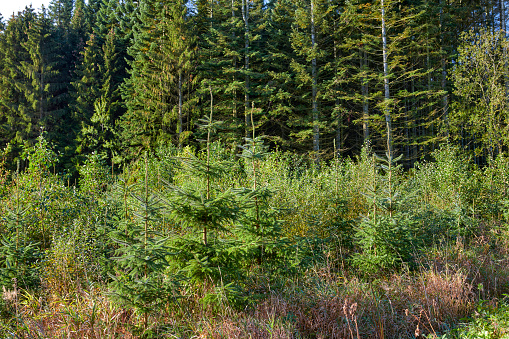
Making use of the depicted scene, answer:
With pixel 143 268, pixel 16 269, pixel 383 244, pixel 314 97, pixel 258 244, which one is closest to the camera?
pixel 143 268

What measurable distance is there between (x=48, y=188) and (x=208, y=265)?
393 centimetres

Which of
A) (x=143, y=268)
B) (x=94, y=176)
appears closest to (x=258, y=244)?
(x=143, y=268)

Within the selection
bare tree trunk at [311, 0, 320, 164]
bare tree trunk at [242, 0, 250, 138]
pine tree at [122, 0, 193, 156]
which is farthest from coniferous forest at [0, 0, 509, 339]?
pine tree at [122, 0, 193, 156]

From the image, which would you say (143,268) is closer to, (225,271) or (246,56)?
(225,271)

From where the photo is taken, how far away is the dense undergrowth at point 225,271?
2.74 metres

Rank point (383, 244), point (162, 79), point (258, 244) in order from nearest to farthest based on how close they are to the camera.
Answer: point (258, 244) → point (383, 244) → point (162, 79)

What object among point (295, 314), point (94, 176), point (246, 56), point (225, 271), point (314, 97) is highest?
point (246, 56)

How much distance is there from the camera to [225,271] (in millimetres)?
2982

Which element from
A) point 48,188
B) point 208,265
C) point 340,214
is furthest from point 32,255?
point 340,214

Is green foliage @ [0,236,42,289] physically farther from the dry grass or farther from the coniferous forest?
the dry grass

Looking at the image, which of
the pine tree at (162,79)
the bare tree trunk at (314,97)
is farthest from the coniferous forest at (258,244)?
the pine tree at (162,79)

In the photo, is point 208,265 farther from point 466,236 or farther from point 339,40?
point 339,40

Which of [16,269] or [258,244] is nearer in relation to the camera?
[258,244]

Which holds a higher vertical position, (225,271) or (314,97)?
(314,97)
